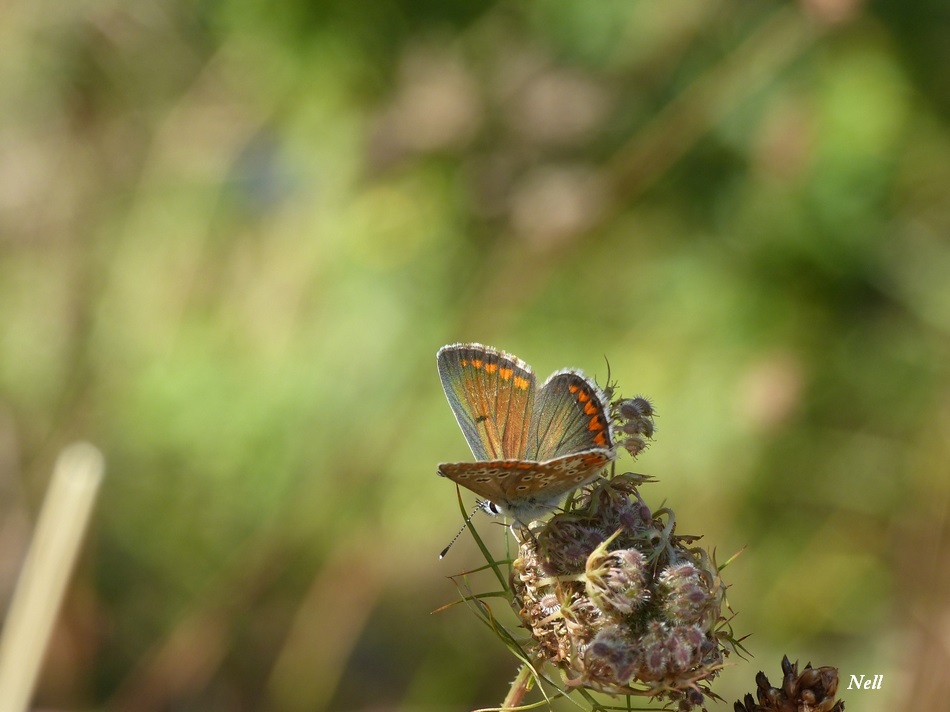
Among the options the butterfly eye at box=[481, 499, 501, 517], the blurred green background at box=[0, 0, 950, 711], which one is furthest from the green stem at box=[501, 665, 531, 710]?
the blurred green background at box=[0, 0, 950, 711]

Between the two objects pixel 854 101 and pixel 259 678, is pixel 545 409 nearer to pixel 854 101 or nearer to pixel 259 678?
pixel 259 678

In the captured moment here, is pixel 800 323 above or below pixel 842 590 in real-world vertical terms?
above

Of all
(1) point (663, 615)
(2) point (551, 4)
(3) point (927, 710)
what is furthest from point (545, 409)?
(2) point (551, 4)

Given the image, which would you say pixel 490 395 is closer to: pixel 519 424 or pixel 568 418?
pixel 519 424

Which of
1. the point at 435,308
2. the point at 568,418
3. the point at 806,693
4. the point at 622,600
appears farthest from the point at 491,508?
the point at 435,308

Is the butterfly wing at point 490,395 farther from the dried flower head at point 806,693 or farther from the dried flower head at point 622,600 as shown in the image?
the dried flower head at point 806,693
